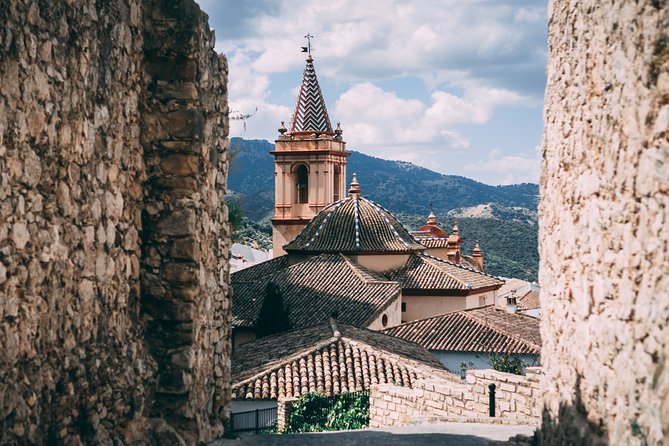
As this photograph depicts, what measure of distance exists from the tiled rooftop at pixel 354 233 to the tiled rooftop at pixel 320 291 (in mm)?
1159

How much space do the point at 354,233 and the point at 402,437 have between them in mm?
27101

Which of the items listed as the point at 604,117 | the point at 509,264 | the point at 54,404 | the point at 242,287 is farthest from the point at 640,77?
the point at 509,264

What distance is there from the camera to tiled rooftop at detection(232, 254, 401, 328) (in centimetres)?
2664

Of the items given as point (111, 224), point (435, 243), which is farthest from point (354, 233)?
point (111, 224)

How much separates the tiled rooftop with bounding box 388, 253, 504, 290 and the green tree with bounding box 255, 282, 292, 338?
8.33 m

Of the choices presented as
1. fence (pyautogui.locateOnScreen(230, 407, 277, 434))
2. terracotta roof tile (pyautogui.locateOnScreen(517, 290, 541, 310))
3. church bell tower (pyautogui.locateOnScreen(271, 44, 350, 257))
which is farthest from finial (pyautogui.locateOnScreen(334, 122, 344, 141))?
fence (pyautogui.locateOnScreen(230, 407, 277, 434))

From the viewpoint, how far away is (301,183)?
4484cm

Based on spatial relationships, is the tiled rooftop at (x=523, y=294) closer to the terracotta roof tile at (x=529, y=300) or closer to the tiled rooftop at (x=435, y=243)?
the terracotta roof tile at (x=529, y=300)

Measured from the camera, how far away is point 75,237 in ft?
16.7

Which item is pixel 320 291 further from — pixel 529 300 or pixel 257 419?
pixel 529 300

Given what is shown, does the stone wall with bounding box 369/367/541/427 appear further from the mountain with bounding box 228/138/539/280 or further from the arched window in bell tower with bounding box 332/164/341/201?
the arched window in bell tower with bounding box 332/164/341/201

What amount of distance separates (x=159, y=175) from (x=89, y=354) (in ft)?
5.27

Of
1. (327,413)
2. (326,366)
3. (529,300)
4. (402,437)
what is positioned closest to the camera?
(402,437)

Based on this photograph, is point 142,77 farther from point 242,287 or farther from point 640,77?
point 242,287
